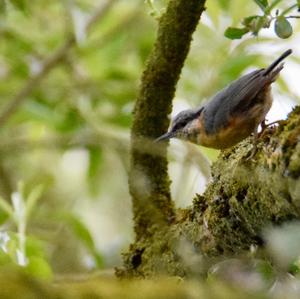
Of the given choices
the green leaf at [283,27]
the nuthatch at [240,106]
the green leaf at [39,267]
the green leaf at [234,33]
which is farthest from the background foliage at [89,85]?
the green leaf at [283,27]

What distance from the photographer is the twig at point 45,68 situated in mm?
3072

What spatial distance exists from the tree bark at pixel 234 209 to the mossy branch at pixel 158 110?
0.45ft

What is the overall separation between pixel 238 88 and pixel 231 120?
0.35ft

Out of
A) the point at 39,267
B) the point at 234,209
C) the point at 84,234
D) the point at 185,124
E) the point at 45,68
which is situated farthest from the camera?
the point at 45,68

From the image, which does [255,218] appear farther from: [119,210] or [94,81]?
[119,210]

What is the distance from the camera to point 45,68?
3215 mm

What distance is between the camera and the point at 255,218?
1289 mm

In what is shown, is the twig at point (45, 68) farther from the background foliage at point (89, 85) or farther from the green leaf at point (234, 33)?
the green leaf at point (234, 33)

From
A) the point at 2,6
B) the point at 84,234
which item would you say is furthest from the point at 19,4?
the point at 84,234

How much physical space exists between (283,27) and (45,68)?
194 cm

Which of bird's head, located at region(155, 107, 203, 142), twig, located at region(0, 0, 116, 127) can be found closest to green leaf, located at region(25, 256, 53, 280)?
bird's head, located at region(155, 107, 203, 142)

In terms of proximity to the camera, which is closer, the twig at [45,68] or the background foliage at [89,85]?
the background foliage at [89,85]

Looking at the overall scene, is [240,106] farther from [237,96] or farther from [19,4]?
[19,4]

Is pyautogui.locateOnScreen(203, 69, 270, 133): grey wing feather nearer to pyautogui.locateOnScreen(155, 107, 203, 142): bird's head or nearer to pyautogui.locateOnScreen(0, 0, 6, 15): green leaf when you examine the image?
pyautogui.locateOnScreen(155, 107, 203, 142): bird's head
